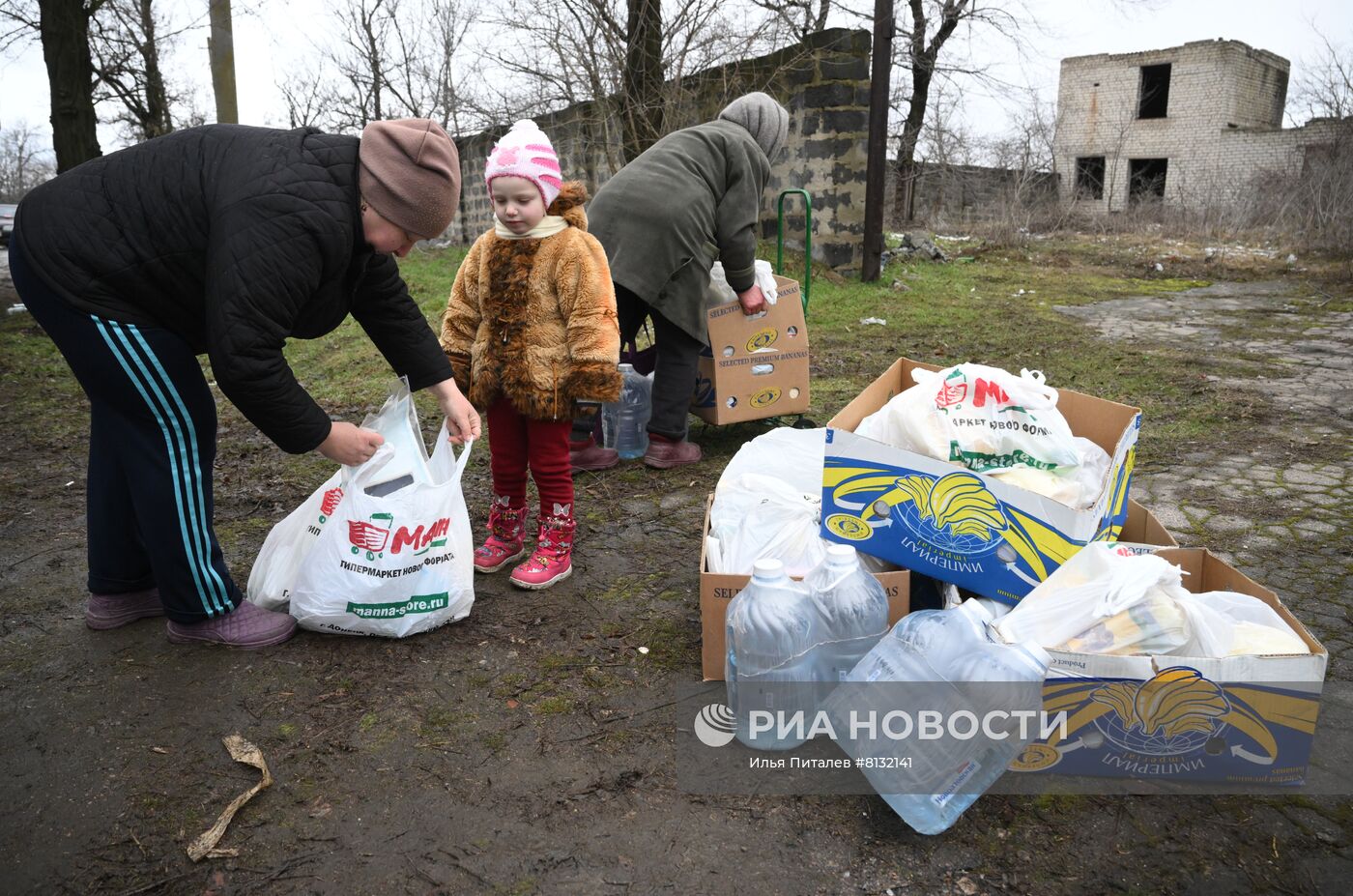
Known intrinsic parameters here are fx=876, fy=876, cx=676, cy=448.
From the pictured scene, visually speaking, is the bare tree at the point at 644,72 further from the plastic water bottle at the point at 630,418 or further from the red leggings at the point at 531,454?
the red leggings at the point at 531,454

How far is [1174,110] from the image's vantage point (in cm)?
2525

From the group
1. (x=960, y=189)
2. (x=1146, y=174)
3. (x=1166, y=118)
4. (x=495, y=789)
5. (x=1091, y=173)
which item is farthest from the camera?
(x=1091, y=173)

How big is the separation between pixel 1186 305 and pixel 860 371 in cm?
477

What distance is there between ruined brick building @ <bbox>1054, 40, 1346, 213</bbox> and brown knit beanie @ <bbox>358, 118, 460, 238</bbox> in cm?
2358

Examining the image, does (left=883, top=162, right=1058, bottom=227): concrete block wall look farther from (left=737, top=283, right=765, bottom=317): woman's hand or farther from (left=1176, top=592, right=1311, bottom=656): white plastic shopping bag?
(left=1176, top=592, right=1311, bottom=656): white plastic shopping bag

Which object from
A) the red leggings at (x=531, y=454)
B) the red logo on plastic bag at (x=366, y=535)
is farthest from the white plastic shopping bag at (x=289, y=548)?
the red leggings at (x=531, y=454)

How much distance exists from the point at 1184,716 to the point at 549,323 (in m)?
1.95

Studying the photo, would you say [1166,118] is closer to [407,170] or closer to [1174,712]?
[1174,712]

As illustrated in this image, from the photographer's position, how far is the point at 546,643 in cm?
246

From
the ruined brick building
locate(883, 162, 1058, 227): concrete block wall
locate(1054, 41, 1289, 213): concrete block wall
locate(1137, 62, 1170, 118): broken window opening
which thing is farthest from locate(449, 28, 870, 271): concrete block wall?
locate(1137, 62, 1170, 118): broken window opening

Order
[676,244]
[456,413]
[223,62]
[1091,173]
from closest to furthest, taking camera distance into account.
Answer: [456,413], [676,244], [223,62], [1091,173]

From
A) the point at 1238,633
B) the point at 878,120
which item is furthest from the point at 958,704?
the point at 878,120

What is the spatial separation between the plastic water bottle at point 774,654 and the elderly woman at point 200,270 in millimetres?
1079

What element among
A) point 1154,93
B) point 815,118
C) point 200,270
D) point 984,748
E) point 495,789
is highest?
point 1154,93
